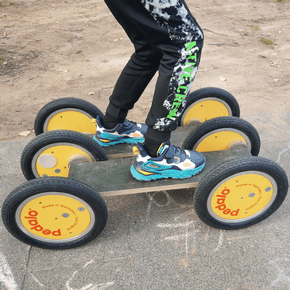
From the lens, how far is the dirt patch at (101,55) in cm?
355

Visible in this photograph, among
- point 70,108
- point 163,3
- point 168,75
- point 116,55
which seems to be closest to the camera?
point 163,3

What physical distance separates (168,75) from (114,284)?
46.1 inches

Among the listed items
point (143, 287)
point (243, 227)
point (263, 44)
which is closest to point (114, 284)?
point (143, 287)

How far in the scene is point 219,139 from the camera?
209 centimetres

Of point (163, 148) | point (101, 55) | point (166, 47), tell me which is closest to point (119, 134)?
point (163, 148)

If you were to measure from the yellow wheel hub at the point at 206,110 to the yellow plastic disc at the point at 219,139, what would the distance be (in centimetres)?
44

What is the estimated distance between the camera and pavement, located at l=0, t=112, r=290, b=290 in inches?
63.7

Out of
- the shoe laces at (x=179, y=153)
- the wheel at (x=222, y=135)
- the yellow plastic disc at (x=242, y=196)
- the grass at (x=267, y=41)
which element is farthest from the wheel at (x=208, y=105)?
the grass at (x=267, y=41)

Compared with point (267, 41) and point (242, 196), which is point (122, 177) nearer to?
point (242, 196)

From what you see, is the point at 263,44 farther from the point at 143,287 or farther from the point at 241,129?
the point at 143,287

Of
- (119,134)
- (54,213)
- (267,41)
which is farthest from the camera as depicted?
(267,41)

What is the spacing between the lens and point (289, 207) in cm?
200

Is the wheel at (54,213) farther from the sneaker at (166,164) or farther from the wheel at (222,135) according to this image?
the wheel at (222,135)

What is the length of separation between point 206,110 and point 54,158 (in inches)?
51.3
